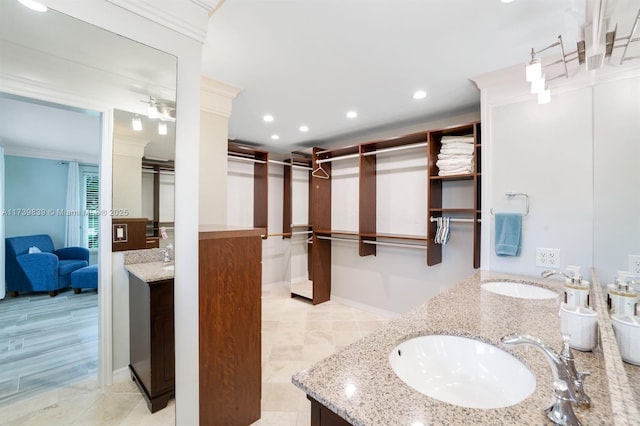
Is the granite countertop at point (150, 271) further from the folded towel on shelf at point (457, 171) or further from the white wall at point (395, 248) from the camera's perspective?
the white wall at point (395, 248)

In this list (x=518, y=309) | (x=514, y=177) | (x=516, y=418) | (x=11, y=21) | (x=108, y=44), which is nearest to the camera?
(x=516, y=418)

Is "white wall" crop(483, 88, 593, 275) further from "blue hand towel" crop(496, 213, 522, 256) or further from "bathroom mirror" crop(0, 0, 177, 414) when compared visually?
"bathroom mirror" crop(0, 0, 177, 414)

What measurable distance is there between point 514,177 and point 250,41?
2095 mm

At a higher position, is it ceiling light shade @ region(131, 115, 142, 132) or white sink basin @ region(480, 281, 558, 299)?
ceiling light shade @ region(131, 115, 142, 132)

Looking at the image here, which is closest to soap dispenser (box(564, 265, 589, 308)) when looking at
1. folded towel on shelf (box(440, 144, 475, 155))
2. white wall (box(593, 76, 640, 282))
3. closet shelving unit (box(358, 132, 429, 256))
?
white wall (box(593, 76, 640, 282))

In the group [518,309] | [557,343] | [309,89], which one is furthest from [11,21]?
[518,309]

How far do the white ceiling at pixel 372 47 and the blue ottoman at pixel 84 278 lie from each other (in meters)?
1.46

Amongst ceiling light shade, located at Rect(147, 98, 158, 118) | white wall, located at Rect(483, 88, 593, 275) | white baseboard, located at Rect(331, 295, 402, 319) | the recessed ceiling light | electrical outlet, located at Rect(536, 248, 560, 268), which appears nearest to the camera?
ceiling light shade, located at Rect(147, 98, 158, 118)

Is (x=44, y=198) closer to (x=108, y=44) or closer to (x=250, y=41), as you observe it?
(x=108, y=44)

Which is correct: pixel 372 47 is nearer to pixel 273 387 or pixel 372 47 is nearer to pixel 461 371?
pixel 461 371

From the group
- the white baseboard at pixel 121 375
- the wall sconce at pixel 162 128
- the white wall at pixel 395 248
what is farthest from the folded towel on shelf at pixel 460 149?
the white baseboard at pixel 121 375

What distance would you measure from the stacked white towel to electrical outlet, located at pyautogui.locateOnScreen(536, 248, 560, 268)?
0.92 metres

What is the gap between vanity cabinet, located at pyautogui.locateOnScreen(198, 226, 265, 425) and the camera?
57.0 inches

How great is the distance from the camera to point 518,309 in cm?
134
